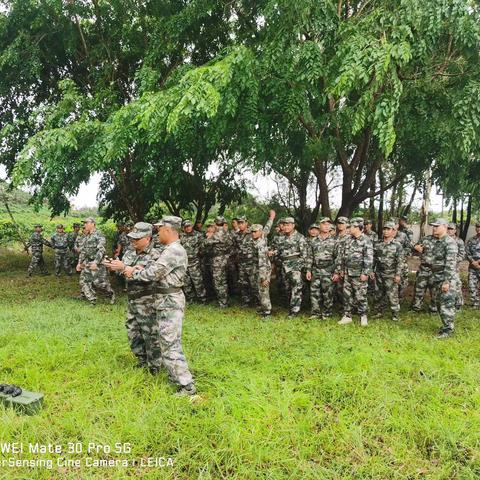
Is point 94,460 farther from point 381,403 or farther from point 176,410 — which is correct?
point 381,403

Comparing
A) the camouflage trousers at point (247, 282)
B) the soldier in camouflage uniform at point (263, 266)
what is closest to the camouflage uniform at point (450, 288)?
the soldier in camouflage uniform at point (263, 266)

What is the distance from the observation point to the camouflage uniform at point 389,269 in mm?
8008

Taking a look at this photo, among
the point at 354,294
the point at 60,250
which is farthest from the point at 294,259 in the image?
the point at 60,250

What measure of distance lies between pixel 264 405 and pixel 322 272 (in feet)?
14.2

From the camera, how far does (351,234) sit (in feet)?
25.3

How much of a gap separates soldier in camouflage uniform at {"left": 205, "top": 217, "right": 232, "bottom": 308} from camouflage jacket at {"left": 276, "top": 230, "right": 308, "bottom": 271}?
1557 millimetres

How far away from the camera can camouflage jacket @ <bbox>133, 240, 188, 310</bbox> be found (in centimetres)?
417

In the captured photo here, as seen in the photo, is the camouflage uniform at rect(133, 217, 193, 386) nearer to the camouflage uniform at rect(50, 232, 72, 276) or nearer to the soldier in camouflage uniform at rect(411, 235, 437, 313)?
the soldier in camouflage uniform at rect(411, 235, 437, 313)

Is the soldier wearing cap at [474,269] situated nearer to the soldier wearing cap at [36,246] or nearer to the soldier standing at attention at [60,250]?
the soldier standing at attention at [60,250]

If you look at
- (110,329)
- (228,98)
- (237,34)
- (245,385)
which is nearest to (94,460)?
(245,385)

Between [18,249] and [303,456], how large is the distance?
20.3m

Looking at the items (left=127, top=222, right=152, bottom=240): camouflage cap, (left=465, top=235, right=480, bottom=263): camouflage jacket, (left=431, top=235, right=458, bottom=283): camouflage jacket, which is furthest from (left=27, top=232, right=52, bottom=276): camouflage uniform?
(left=465, top=235, right=480, bottom=263): camouflage jacket

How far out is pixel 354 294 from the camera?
772 centimetres

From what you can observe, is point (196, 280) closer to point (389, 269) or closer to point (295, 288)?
point (295, 288)
